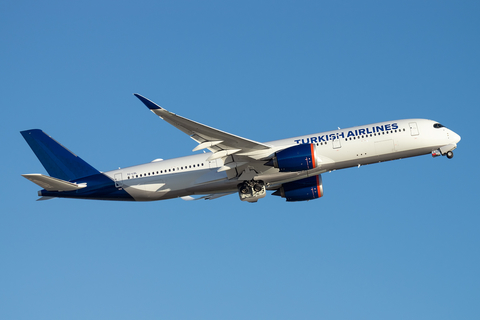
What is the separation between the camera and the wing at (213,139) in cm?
3312

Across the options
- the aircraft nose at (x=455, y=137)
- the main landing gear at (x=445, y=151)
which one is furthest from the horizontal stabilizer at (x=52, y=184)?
the aircraft nose at (x=455, y=137)

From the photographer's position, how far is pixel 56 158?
142 ft

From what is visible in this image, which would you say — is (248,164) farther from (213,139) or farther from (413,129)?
(413,129)

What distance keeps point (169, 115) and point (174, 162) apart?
8.52 m

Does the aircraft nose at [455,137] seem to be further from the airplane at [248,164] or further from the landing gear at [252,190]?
the landing gear at [252,190]

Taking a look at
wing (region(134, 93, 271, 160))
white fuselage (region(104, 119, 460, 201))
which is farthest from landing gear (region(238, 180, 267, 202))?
wing (region(134, 93, 271, 160))

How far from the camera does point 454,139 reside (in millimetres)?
40375

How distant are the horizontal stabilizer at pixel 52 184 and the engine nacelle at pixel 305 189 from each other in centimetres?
1565

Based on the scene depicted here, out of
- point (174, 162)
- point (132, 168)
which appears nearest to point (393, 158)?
point (174, 162)

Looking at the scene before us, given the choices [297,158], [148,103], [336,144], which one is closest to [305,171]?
[297,158]

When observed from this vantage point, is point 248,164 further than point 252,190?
→ No

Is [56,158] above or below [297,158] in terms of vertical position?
above

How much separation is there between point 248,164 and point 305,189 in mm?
6249

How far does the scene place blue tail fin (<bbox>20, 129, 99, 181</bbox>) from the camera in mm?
42844
